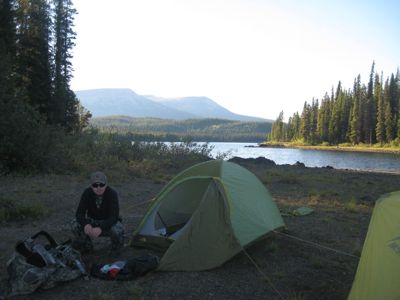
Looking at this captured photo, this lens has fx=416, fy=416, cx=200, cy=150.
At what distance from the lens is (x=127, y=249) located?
7.08 m

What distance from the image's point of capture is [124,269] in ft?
18.7

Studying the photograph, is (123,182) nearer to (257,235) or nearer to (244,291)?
(257,235)

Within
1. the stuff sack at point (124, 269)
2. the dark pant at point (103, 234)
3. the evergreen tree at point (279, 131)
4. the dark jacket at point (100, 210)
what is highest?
the evergreen tree at point (279, 131)

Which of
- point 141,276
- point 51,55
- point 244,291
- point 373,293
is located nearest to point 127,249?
point 141,276

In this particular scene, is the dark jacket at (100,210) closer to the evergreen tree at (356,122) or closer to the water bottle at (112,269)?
the water bottle at (112,269)

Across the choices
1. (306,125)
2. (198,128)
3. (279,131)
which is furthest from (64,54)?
(198,128)

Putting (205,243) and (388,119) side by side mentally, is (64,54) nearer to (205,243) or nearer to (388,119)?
(205,243)

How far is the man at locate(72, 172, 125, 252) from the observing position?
6.45 m

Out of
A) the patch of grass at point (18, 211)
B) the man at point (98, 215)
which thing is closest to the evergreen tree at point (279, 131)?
the patch of grass at point (18, 211)

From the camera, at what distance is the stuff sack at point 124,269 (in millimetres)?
5590

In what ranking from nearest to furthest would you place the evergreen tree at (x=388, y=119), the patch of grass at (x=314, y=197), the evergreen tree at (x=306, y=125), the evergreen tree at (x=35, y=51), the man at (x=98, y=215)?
the man at (x=98, y=215) → the patch of grass at (x=314, y=197) → the evergreen tree at (x=35, y=51) → the evergreen tree at (x=388, y=119) → the evergreen tree at (x=306, y=125)

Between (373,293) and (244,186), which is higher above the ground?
(244,186)

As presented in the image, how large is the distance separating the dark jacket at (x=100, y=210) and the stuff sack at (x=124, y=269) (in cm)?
79

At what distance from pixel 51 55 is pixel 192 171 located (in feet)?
103
